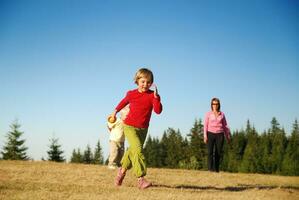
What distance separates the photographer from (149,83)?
8.61 metres

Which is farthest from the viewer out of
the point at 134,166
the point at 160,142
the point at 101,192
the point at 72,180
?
the point at 160,142

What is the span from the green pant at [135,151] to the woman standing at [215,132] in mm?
6995

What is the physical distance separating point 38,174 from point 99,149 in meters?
129

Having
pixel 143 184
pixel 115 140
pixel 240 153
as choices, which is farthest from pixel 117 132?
pixel 240 153

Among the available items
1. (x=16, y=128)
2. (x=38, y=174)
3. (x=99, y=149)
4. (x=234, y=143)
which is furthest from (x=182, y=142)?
(x=38, y=174)

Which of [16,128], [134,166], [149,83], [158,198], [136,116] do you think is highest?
[16,128]

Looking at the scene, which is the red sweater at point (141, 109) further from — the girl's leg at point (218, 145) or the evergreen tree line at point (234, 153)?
the evergreen tree line at point (234, 153)

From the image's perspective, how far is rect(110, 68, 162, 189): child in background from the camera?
8391 mm

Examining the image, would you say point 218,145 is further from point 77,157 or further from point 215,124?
point 77,157

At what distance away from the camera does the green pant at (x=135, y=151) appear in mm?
8264

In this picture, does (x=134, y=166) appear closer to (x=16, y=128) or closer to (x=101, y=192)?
(x=101, y=192)

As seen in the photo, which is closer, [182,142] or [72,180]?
[72,180]

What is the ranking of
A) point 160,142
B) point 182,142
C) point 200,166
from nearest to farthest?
point 200,166
point 182,142
point 160,142

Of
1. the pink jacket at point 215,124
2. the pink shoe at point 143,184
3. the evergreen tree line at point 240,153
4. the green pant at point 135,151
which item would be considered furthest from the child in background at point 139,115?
the evergreen tree line at point 240,153
